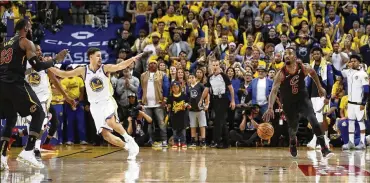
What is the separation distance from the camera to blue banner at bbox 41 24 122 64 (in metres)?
22.6

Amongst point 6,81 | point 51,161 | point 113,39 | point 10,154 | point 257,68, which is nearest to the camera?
point 6,81

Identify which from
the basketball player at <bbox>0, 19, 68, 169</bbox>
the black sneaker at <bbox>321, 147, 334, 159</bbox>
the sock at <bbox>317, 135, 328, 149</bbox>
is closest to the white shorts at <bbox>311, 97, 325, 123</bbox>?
the sock at <bbox>317, 135, 328, 149</bbox>

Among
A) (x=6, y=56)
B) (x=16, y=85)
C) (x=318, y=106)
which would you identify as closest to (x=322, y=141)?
(x=318, y=106)

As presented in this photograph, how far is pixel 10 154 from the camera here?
Result: 1562cm

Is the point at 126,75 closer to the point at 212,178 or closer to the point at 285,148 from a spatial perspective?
the point at 285,148

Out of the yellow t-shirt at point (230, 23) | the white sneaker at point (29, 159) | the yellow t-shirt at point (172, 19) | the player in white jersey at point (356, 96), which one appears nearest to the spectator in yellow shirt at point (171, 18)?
the yellow t-shirt at point (172, 19)

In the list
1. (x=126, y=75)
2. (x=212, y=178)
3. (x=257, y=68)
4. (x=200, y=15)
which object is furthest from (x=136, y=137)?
(x=212, y=178)

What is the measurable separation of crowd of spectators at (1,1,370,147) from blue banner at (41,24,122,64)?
28.3 inches

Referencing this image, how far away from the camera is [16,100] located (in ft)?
37.8

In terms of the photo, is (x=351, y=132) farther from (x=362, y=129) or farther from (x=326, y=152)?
(x=326, y=152)

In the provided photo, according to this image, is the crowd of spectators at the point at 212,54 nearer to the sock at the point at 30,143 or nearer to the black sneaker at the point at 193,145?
the black sneaker at the point at 193,145

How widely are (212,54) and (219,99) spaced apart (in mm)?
2392

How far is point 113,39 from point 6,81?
A: 11.0m

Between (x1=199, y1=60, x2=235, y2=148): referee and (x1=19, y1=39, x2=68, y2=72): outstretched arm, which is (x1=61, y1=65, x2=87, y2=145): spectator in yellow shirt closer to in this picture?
(x1=199, y1=60, x2=235, y2=148): referee
